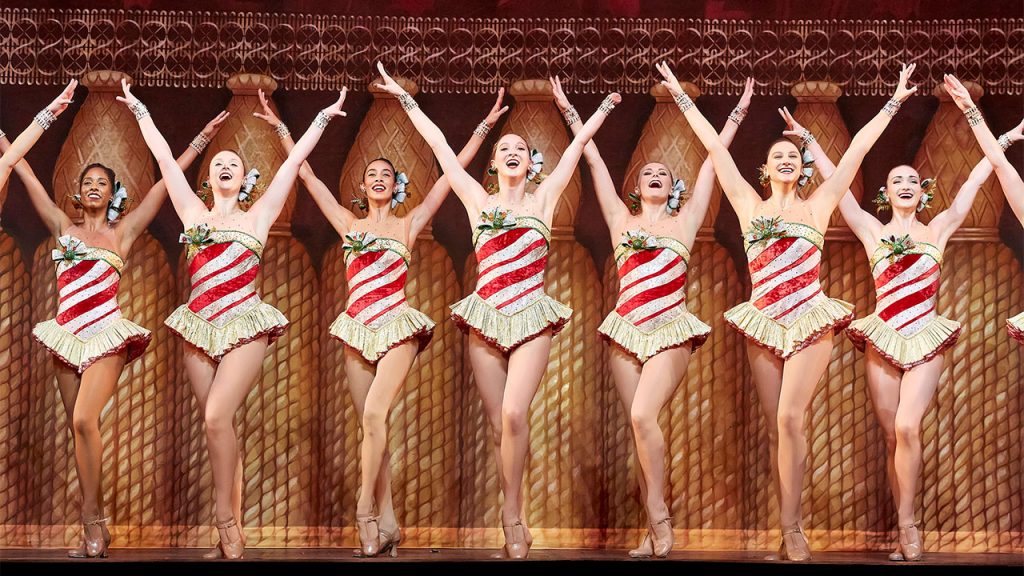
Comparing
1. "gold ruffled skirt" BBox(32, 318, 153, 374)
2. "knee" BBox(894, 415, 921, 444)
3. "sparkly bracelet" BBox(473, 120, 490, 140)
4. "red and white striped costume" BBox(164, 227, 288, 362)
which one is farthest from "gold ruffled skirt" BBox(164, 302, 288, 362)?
"knee" BBox(894, 415, 921, 444)

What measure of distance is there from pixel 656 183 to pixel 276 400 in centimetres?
227

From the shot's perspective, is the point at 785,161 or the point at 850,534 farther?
the point at 850,534

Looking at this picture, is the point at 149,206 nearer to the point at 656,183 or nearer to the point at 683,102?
the point at 656,183

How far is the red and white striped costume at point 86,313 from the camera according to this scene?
634 centimetres

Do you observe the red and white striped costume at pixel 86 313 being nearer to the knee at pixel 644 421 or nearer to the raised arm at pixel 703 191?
the knee at pixel 644 421

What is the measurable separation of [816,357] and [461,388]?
6.22 feet

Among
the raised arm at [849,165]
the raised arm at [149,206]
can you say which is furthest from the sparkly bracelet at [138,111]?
the raised arm at [849,165]

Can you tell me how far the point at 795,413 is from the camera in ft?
20.2

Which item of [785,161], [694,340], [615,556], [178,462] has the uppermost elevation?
[785,161]

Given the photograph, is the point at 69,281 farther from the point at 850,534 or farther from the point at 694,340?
the point at 850,534

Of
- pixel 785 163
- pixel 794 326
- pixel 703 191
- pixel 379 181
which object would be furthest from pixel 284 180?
pixel 794 326

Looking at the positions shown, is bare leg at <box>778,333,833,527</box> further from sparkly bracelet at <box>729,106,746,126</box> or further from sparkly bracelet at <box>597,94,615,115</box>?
sparkly bracelet at <box>597,94,615,115</box>

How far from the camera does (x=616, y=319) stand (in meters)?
6.39

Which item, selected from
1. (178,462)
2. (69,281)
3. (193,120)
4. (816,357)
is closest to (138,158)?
(193,120)
